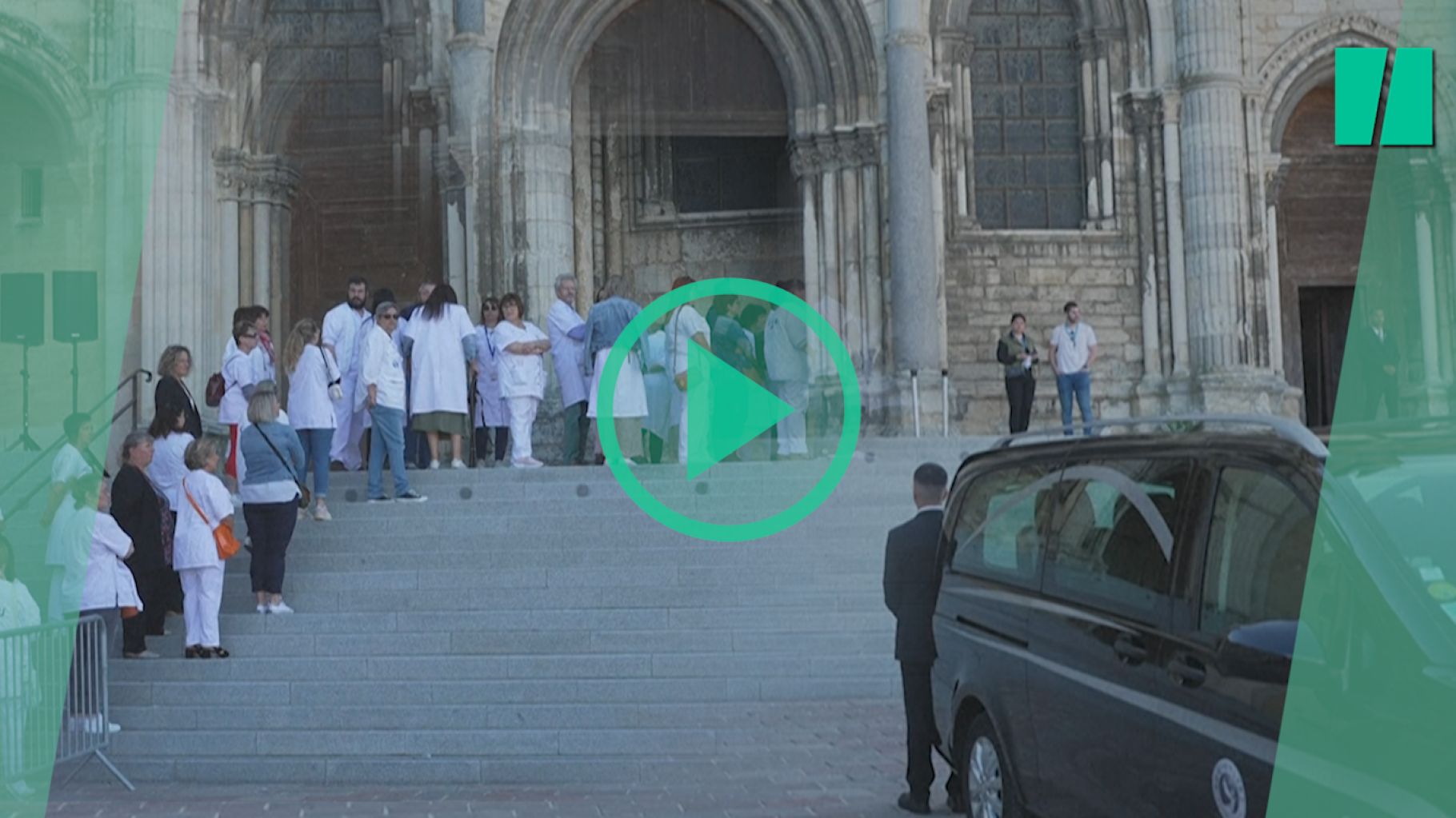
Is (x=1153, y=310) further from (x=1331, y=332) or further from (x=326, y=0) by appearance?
(x=326, y=0)

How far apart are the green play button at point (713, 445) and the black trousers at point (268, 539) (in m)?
3.12

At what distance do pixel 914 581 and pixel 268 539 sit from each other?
528 cm

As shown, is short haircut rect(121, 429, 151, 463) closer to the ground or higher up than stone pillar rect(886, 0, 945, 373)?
closer to the ground

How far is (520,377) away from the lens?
14.5 metres

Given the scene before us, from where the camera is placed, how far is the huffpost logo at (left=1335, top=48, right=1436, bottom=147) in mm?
21625

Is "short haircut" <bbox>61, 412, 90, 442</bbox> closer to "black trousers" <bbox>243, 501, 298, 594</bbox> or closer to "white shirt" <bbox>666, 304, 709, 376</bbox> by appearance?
"black trousers" <bbox>243, 501, 298, 594</bbox>

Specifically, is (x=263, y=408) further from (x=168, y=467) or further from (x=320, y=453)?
(x=320, y=453)

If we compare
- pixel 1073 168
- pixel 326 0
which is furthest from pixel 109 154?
pixel 1073 168

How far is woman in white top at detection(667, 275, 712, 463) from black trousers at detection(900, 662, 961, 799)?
7.54 m

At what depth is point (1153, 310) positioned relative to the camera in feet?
68.5

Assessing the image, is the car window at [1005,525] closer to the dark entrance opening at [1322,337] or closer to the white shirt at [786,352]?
the white shirt at [786,352]

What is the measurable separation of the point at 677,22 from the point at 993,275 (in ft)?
17.6

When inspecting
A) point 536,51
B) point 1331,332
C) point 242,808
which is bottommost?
point 242,808

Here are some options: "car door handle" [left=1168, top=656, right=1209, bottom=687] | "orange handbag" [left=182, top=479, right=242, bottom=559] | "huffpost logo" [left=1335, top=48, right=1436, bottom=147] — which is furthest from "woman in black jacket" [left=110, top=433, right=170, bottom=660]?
"huffpost logo" [left=1335, top=48, right=1436, bottom=147]
